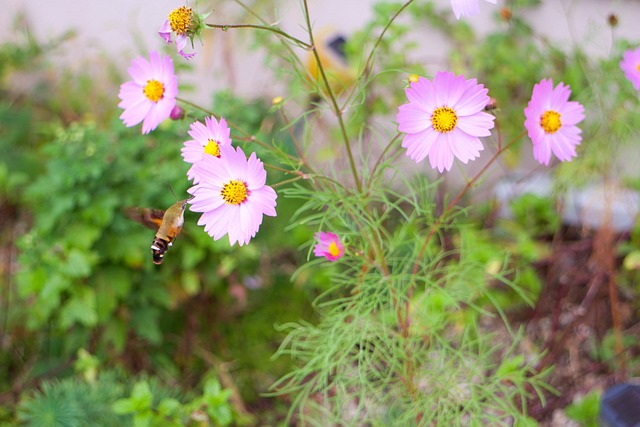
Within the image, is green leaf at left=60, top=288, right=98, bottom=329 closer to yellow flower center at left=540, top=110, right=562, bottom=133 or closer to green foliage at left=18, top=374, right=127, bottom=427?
green foliage at left=18, top=374, right=127, bottom=427

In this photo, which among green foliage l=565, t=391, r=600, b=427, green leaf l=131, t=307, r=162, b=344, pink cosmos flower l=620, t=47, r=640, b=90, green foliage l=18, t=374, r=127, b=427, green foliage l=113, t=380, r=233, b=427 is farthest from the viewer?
green leaf l=131, t=307, r=162, b=344

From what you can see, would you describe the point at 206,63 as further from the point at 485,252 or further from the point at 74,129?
the point at 485,252

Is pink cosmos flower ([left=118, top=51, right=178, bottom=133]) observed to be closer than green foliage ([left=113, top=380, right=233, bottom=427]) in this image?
Yes

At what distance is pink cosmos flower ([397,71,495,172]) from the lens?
0.65 meters

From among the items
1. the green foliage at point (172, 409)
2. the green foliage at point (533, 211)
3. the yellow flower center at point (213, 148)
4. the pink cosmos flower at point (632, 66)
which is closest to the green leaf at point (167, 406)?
the green foliage at point (172, 409)

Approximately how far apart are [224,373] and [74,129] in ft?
2.15

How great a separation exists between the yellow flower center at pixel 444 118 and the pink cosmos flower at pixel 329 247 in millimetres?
192

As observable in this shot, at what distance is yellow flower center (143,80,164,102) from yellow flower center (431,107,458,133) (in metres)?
0.32

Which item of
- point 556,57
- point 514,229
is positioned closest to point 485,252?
point 514,229

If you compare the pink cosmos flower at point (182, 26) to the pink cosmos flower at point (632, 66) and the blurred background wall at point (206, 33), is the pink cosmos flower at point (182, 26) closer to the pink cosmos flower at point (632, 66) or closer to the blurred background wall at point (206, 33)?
the pink cosmos flower at point (632, 66)

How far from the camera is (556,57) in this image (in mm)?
1741

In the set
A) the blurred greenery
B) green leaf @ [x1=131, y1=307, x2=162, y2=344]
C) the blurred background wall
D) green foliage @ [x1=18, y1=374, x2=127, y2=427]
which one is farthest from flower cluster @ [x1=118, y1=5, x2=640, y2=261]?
the blurred background wall

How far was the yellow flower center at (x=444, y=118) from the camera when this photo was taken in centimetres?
66

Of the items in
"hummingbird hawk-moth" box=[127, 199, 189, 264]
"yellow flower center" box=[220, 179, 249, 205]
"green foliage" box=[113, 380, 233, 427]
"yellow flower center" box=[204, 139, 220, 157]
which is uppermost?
"yellow flower center" box=[204, 139, 220, 157]
